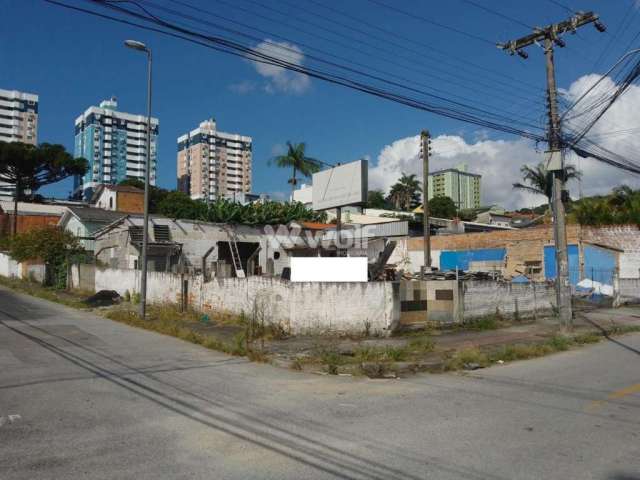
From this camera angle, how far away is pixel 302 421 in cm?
615

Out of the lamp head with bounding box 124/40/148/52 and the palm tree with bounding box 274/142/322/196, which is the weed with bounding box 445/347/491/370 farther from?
the palm tree with bounding box 274/142/322/196

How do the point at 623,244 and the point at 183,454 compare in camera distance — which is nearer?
the point at 183,454

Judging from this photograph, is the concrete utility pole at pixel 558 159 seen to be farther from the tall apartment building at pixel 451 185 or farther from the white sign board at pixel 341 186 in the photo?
the tall apartment building at pixel 451 185

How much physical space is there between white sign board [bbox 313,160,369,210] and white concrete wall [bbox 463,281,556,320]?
19.9 ft

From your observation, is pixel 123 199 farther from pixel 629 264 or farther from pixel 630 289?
pixel 630 289

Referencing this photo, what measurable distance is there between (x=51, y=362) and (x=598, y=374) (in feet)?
33.3

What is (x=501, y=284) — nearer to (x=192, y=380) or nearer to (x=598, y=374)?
(x=598, y=374)

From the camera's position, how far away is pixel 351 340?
12516mm

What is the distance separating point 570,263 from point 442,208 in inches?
1822

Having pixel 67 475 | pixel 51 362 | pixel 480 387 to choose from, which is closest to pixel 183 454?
pixel 67 475

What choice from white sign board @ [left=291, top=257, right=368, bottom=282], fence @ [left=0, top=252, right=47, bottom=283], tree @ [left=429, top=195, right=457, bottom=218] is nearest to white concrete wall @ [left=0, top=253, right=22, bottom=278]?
fence @ [left=0, top=252, right=47, bottom=283]

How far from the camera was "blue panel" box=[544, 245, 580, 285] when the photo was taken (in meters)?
26.6

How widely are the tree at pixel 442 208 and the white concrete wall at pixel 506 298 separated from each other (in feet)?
176

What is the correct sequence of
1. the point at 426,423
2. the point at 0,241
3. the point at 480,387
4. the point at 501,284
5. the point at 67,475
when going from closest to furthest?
the point at 67,475 → the point at 426,423 → the point at 480,387 → the point at 501,284 → the point at 0,241
